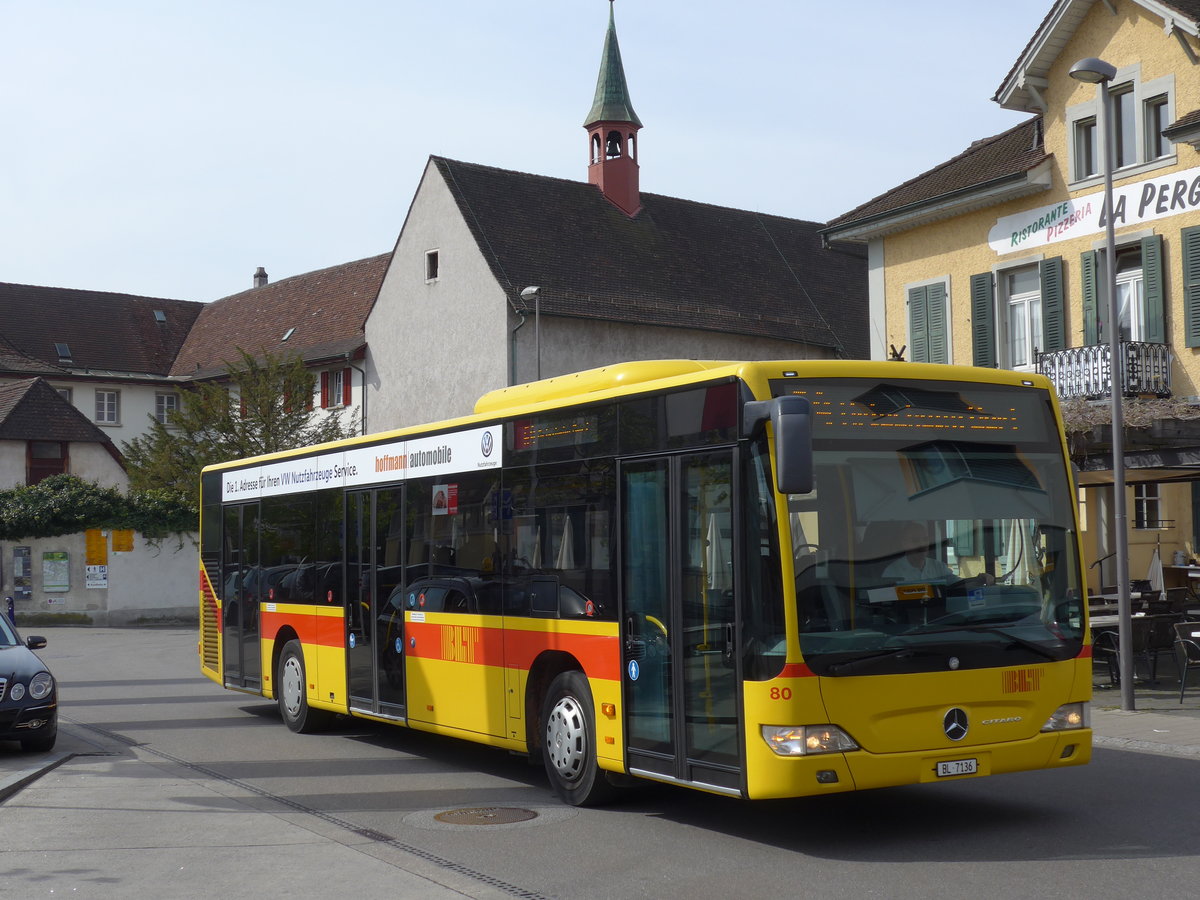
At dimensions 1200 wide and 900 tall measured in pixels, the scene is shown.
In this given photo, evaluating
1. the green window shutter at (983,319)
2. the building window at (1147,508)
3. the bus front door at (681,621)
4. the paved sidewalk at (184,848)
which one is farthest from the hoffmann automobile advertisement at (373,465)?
the building window at (1147,508)

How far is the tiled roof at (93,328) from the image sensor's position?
6562 cm

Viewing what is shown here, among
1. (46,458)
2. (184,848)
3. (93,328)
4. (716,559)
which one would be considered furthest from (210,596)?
(93,328)

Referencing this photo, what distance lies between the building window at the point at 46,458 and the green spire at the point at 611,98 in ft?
69.7

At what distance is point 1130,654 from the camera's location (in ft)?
49.2

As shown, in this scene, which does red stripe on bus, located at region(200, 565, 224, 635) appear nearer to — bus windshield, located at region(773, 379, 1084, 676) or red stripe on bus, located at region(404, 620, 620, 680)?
red stripe on bus, located at region(404, 620, 620, 680)

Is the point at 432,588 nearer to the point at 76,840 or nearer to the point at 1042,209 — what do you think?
the point at 76,840

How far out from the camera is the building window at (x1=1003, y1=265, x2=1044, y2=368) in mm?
23797

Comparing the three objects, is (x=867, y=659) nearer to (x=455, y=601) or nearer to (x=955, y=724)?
(x=955, y=724)

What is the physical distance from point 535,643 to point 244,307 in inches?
2298

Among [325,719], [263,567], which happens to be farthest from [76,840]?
[263,567]

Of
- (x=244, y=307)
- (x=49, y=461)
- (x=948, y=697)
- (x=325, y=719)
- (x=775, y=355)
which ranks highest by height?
(x=244, y=307)

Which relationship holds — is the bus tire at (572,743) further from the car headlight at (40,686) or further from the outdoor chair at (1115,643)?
the outdoor chair at (1115,643)

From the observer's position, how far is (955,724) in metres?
8.45

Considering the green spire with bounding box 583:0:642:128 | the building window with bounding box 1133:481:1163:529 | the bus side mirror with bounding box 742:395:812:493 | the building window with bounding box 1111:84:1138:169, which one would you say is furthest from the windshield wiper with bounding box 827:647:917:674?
the green spire with bounding box 583:0:642:128
